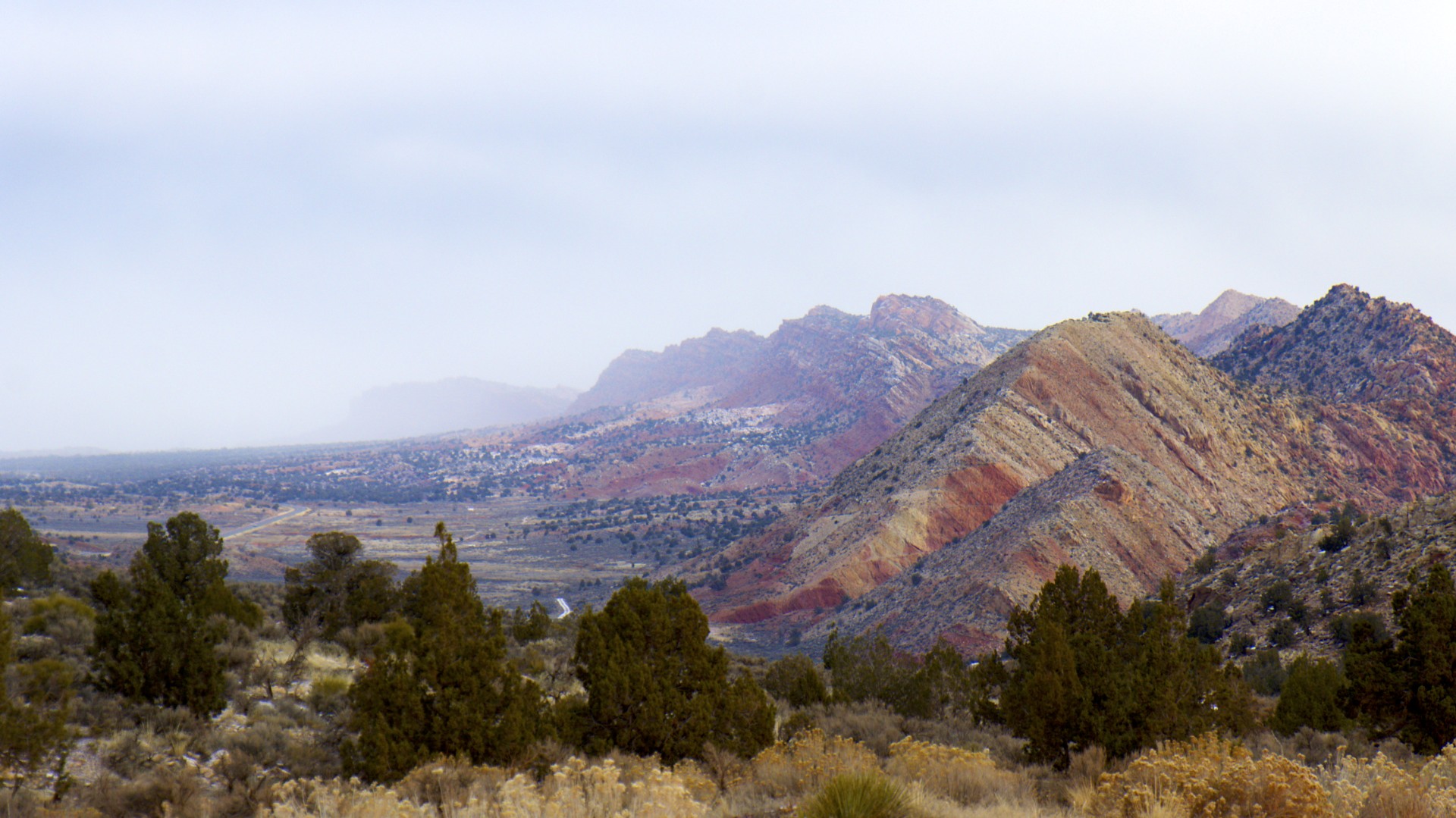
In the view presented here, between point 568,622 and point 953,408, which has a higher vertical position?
point 953,408

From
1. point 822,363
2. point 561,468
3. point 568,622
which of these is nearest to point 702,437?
point 561,468

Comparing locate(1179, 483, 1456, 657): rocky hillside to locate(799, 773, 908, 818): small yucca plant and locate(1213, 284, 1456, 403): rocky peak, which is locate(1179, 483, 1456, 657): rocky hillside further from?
locate(1213, 284, 1456, 403): rocky peak

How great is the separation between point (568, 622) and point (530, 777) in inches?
731

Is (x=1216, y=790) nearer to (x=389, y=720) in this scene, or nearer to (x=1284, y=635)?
(x=389, y=720)

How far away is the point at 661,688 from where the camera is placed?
1159 cm

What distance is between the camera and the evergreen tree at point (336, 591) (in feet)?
70.3

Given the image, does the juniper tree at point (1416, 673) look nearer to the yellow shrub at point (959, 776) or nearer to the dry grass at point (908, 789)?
the dry grass at point (908, 789)

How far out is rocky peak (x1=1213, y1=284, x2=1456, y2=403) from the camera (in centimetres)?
6512

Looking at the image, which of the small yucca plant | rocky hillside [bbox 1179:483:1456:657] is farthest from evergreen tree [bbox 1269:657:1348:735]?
the small yucca plant

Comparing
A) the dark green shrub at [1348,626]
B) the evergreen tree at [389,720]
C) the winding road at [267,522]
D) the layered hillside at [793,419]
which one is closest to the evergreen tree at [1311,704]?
the dark green shrub at [1348,626]

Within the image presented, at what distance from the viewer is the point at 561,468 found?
463 ft

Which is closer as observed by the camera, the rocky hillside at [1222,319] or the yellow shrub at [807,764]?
the yellow shrub at [807,764]

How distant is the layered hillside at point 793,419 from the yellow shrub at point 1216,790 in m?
104

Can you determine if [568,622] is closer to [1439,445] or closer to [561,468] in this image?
[1439,445]
